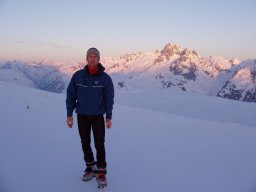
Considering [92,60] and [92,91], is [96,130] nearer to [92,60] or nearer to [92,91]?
[92,91]

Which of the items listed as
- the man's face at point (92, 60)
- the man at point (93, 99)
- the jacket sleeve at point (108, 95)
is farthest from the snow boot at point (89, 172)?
the man's face at point (92, 60)

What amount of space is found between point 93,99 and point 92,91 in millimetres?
129

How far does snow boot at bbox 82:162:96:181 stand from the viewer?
269 inches

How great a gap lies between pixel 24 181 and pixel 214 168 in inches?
150

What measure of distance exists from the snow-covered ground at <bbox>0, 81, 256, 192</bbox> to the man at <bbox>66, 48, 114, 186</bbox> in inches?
21.4

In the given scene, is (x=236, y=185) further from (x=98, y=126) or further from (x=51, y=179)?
(x=51, y=179)

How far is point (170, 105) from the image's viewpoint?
4969cm

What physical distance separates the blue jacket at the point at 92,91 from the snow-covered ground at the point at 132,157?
47.6 inches

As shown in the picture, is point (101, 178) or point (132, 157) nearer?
point (101, 178)

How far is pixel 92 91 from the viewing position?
6641 mm

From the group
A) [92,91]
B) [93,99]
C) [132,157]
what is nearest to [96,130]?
[93,99]

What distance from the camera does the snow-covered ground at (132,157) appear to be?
6.86m

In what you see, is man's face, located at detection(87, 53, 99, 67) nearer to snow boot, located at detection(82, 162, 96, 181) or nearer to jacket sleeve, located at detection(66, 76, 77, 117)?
jacket sleeve, located at detection(66, 76, 77, 117)

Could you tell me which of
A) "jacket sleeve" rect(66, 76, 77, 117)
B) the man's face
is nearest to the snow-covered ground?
"jacket sleeve" rect(66, 76, 77, 117)
